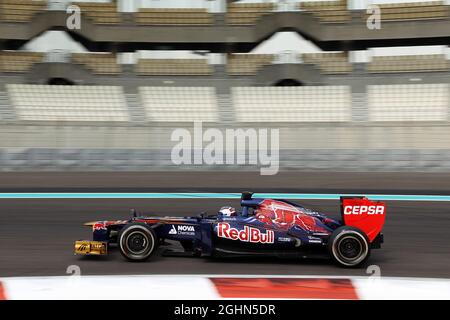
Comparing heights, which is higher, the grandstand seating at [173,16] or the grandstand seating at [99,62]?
the grandstand seating at [173,16]

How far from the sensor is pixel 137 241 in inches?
228

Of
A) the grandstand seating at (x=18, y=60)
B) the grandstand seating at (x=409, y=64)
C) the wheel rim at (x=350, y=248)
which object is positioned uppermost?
the grandstand seating at (x=18, y=60)

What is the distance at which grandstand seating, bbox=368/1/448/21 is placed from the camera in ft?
72.0

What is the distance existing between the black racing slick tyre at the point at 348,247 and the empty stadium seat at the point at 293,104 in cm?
1253

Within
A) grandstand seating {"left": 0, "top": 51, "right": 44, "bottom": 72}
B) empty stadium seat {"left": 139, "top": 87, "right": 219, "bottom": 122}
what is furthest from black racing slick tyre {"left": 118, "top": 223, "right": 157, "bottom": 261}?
grandstand seating {"left": 0, "top": 51, "right": 44, "bottom": 72}

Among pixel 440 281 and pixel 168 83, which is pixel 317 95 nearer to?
Answer: pixel 168 83

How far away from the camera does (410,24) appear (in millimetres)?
22000

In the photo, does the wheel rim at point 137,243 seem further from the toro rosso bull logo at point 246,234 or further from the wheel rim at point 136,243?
the toro rosso bull logo at point 246,234

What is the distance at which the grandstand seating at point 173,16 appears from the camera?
2292 centimetres

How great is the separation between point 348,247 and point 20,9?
21330 mm

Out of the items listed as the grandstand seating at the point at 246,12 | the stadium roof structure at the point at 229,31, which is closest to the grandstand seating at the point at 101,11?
the stadium roof structure at the point at 229,31

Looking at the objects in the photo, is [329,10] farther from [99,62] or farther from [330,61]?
[99,62]

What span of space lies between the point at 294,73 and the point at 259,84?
60.1 inches
